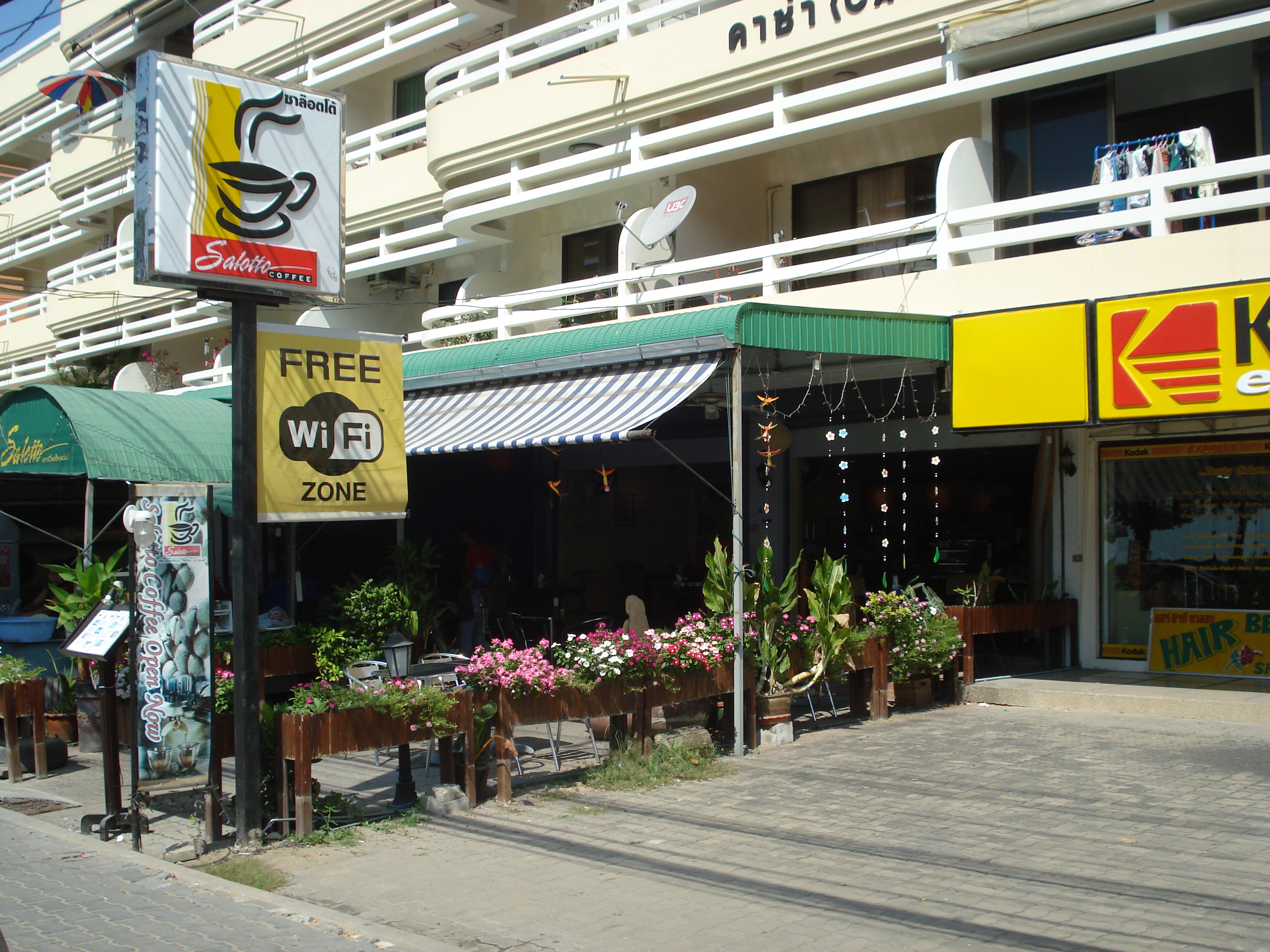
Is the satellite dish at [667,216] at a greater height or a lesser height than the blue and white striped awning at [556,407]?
greater

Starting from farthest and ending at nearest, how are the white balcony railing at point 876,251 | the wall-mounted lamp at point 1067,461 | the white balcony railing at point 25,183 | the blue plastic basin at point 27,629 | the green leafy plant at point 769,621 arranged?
the white balcony railing at point 25,183, the wall-mounted lamp at point 1067,461, the blue plastic basin at point 27,629, the white balcony railing at point 876,251, the green leafy plant at point 769,621

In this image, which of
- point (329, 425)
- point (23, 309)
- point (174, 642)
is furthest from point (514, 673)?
point (23, 309)

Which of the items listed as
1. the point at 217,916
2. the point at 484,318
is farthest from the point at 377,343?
the point at 484,318

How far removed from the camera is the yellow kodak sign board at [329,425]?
7492 millimetres

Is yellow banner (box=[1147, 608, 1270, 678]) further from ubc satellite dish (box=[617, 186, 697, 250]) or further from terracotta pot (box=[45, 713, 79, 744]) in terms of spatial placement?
terracotta pot (box=[45, 713, 79, 744])

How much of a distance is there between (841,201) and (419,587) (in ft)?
25.0

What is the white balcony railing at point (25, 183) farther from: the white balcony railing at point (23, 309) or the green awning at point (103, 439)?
the green awning at point (103, 439)

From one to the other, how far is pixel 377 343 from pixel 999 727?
671cm

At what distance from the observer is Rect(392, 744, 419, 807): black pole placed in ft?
26.5

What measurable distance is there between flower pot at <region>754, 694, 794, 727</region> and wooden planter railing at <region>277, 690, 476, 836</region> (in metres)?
3.32

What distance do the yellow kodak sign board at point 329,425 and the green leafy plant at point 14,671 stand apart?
4291 millimetres

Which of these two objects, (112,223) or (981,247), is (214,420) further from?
(112,223)

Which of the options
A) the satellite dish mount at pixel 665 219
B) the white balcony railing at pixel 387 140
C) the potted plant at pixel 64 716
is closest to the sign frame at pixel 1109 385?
the satellite dish mount at pixel 665 219

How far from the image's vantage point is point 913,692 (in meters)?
11.7
